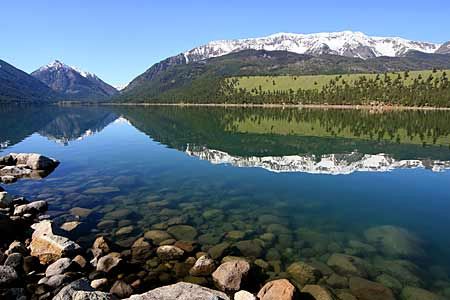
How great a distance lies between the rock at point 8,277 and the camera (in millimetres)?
16062

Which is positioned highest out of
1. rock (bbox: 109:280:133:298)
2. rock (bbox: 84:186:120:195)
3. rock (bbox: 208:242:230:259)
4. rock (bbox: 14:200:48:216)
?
rock (bbox: 14:200:48:216)

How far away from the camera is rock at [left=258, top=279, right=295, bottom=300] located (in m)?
14.6

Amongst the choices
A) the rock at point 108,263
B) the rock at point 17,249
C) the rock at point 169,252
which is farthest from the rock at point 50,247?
the rock at point 169,252

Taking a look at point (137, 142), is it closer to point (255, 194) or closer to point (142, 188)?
point (142, 188)

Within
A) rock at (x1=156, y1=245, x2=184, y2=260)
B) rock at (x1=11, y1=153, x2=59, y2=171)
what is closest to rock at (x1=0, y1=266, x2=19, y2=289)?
rock at (x1=156, y1=245, x2=184, y2=260)

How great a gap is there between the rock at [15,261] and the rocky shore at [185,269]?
5cm

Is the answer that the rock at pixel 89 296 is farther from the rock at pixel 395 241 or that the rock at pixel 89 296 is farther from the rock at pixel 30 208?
the rock at pixel 30 208

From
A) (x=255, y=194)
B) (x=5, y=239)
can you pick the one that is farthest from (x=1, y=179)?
(x=255, y=194)

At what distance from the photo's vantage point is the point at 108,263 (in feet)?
60.2

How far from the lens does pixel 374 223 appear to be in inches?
1032

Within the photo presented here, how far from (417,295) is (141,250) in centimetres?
1494

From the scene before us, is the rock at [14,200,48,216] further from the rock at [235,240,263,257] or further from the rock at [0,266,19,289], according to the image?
the rock at [235,240,263,257]

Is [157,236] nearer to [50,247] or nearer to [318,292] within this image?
[50,247]

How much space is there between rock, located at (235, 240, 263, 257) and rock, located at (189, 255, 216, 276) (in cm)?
281
